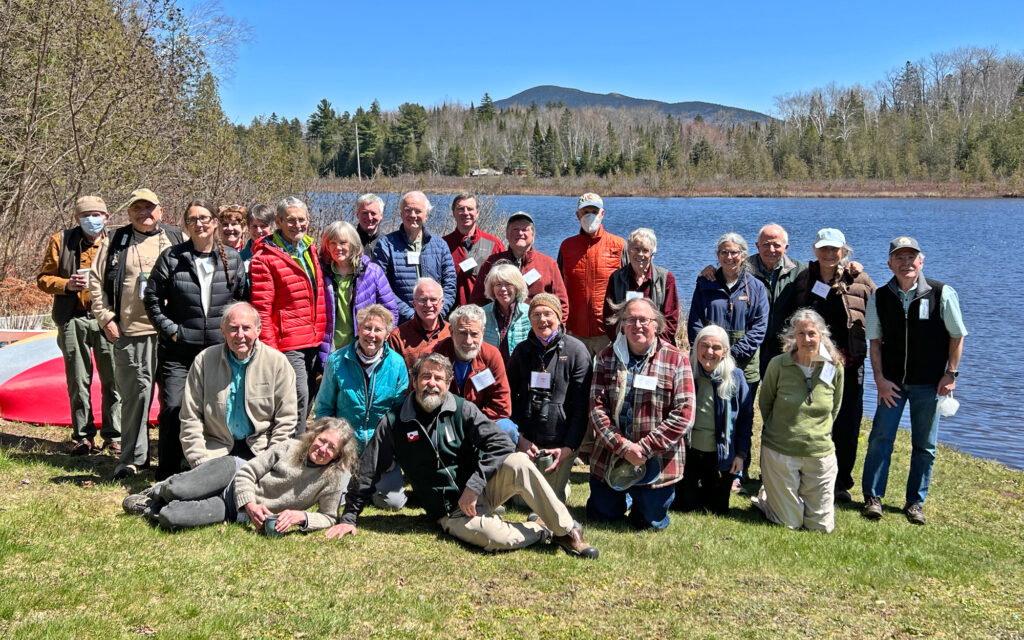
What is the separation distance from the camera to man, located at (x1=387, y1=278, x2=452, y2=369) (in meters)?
5.67

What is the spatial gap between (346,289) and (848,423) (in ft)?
13.9

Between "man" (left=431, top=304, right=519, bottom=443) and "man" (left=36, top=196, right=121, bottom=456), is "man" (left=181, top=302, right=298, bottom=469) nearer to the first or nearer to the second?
"man" (left=431, top=304, right=519, bottom=443)

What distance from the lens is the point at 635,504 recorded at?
220 inches

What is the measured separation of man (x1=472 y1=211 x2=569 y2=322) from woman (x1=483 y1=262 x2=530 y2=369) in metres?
0.46

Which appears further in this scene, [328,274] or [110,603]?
[328,274]

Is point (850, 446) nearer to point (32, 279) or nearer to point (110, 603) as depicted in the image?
point (110, 603)

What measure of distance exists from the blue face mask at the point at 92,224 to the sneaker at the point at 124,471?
1.95 meters

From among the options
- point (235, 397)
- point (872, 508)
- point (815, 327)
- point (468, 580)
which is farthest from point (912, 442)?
point (235, 397)

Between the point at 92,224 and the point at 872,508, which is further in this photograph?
the point at 92,224

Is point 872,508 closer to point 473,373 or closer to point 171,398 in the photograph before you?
point 473,373

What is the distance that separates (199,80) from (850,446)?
12.3 metres

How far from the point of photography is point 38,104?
35.1ft

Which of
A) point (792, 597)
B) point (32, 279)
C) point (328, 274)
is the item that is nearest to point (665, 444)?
point (792, 597)

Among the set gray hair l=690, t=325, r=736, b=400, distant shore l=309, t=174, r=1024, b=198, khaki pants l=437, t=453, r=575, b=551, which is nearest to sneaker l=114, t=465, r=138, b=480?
khaki pants l=437, t=453, r=575, b=551
